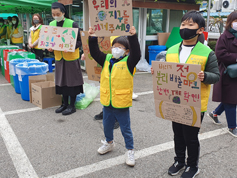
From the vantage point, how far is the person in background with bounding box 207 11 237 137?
328 cm

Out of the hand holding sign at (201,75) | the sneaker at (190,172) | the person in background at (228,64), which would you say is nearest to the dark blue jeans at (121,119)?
the sneaker at (190,172)

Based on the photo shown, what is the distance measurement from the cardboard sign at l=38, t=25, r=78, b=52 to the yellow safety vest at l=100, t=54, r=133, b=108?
1.63m

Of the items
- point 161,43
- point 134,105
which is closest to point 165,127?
point 134,105

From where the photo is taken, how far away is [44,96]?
4.53 m

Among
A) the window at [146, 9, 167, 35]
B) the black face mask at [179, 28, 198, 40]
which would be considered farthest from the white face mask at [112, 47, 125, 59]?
the window at [146, 9, 167, 35]

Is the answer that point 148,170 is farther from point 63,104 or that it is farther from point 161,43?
point 161,43

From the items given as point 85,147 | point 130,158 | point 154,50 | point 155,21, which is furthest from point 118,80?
point 155,21

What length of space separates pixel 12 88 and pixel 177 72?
5.06 metres

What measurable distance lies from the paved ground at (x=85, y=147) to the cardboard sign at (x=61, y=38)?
125cm

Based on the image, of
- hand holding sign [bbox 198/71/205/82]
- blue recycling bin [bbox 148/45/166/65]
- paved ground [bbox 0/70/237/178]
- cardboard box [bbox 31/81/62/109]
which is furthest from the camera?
blue recycling bin [bbox 148/45/166/65]

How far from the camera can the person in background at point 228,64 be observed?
3.28 meters

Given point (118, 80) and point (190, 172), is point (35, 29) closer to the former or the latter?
point (118, 80)

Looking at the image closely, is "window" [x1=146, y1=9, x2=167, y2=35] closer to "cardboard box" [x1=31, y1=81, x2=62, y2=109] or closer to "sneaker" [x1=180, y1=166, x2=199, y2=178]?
"cardboard box" [x1=31, y1=81, x2=62, y2=109]

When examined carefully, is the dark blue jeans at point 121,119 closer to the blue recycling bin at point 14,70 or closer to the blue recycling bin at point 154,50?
the blue recycling bin at point 14,70
